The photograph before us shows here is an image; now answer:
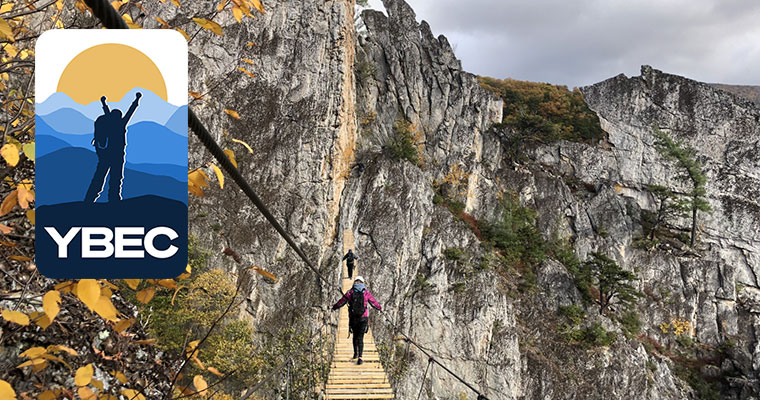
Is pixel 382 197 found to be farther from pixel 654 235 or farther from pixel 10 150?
pixel 654 235

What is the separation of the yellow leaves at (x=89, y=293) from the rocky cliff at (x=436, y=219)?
11.3m

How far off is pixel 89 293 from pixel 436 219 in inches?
766

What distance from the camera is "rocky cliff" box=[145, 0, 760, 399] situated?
16406 mm

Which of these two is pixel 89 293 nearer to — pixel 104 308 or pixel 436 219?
pixel 104 308

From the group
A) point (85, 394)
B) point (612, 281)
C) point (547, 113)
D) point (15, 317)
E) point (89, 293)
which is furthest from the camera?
point (547, 113)

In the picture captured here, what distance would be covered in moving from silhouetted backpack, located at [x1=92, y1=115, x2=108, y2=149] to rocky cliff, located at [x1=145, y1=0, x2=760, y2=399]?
11043 millimetres

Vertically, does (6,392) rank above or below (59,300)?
below

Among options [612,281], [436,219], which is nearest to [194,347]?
[436,219]

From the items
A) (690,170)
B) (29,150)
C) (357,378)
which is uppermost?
(690,170)

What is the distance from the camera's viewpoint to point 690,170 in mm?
28328

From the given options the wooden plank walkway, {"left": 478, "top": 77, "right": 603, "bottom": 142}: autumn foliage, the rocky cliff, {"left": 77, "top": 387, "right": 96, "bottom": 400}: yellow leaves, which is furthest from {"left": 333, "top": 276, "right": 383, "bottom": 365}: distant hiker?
{"left": 478, "top": 77, "right": 603, "bottom": 142}: autumn foliage

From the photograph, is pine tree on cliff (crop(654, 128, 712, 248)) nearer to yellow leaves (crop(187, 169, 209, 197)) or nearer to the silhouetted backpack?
yellow leaves (crop(187, 169, 209, 197))

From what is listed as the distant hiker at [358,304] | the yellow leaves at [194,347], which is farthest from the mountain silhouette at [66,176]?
the distant hiker at [358,304]

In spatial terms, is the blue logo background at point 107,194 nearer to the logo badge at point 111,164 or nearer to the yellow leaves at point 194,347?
the logo badge at point 111,164
